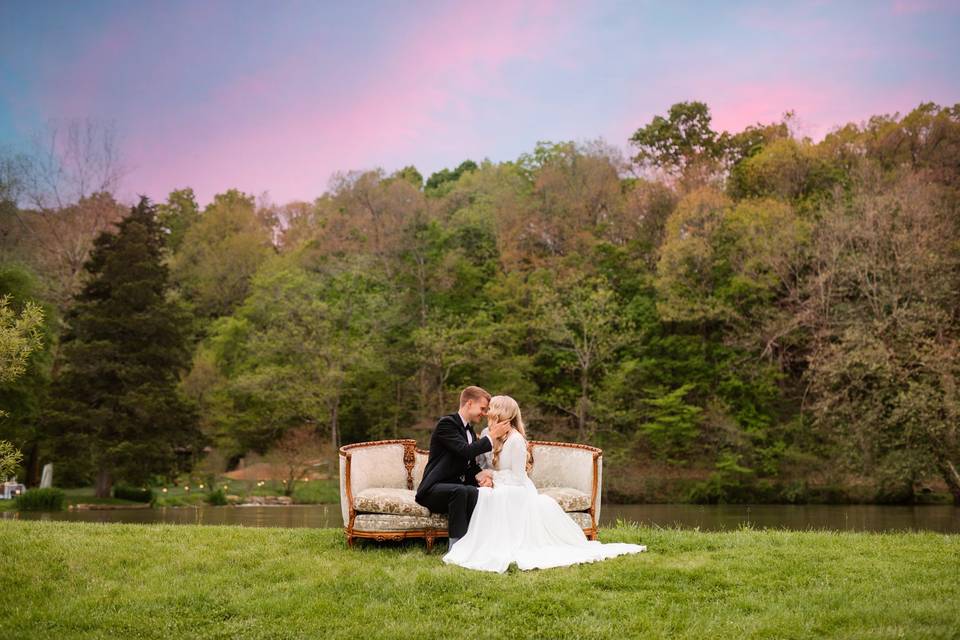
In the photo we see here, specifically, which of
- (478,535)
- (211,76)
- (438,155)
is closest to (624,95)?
(438,155)

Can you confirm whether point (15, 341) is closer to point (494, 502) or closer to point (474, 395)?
point (474, 395)

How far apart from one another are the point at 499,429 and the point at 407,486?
55.3 inches

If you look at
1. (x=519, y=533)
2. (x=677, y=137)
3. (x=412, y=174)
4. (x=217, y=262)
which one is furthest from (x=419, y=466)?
(x=412, y=174)

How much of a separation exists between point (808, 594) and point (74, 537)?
242 inches

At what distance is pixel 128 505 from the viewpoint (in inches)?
936

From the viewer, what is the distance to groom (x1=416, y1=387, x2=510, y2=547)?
6.96 m

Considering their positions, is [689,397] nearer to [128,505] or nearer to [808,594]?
[128,505]

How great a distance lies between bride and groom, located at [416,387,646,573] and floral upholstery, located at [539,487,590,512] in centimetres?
42

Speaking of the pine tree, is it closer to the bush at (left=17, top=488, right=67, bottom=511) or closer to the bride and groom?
the bush at (left=17, top=488, right=67, bottom=511)

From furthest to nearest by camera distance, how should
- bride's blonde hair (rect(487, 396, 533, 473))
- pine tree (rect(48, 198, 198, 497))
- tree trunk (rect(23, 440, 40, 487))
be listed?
tree trunk (rect(23, 440, 40, 487))
pine tree (rect(48, 198, 198, 497))
bride's blonde hair (rect(487, 396, 533, 473))

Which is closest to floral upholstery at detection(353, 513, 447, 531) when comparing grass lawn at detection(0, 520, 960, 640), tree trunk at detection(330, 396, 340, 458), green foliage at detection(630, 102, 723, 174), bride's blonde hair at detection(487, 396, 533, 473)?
grass lawn at detection(0, 520, 960, 640)

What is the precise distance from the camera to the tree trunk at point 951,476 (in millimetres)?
21750

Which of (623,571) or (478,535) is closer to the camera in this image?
(623,571)

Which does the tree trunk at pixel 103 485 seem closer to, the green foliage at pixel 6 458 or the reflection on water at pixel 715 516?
the reflection on water at pixel 715 516
